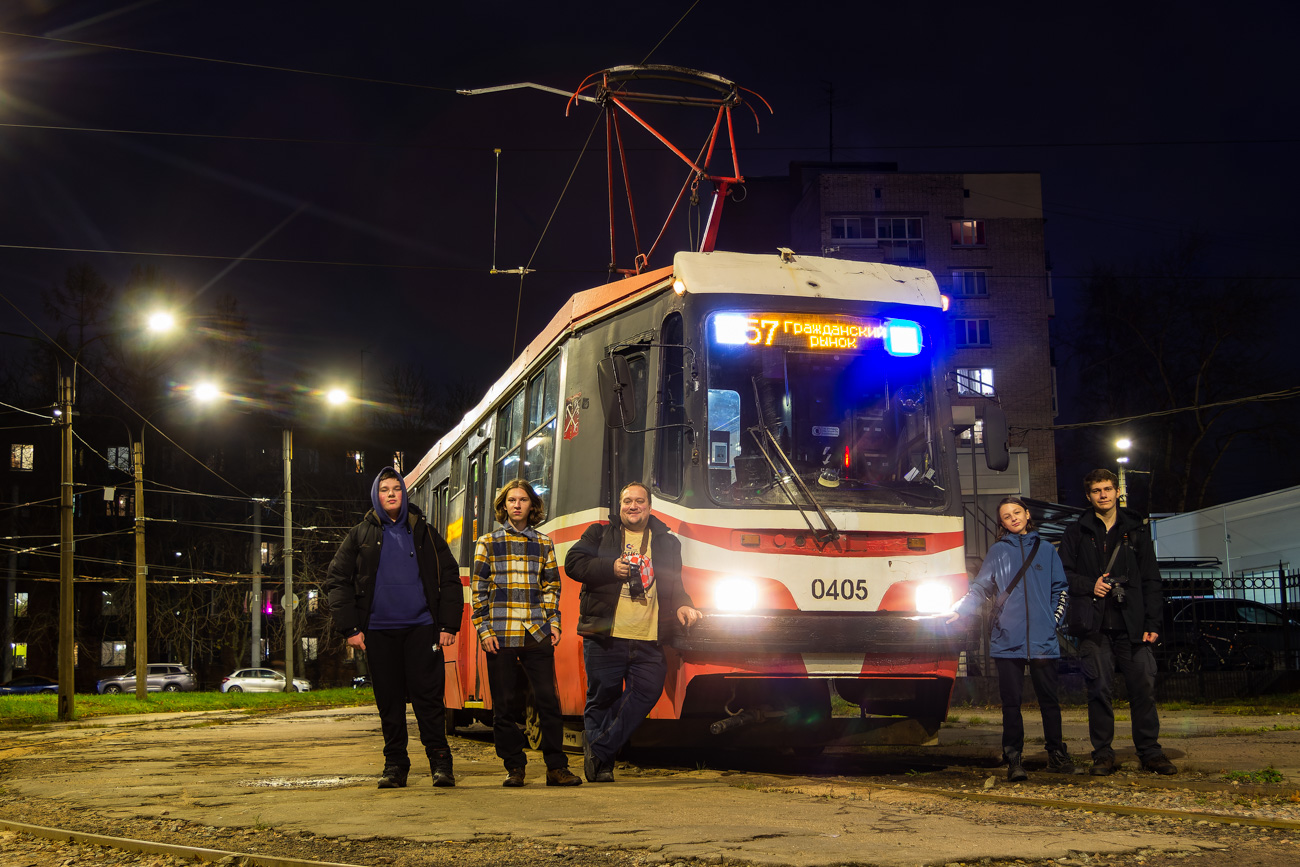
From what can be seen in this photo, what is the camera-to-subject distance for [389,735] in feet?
25.9

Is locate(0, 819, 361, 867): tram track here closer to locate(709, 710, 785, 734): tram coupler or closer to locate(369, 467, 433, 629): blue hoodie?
locate(369, 467, 433, 629): blue hoodie

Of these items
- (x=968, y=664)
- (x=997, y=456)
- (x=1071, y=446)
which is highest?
(x=1071, y=446)

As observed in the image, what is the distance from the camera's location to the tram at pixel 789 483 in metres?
8.07

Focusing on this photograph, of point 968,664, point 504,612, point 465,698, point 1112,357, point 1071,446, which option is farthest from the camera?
point 1071,446

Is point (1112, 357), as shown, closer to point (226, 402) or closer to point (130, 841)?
point (226, 402)

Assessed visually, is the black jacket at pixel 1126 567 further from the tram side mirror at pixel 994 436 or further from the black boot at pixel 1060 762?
the black boot at pixel 1060 762

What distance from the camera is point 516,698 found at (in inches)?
316

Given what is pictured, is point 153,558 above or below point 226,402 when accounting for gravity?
below

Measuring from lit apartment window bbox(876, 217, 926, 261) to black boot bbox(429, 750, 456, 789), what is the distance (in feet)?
164

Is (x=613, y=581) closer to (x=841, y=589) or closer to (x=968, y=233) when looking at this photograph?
(x=841, y=589)

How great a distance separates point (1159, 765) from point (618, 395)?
13.8ft

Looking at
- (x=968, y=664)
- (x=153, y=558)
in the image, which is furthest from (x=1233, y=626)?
(x=153, y=558)

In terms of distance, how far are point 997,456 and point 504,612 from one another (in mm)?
3565

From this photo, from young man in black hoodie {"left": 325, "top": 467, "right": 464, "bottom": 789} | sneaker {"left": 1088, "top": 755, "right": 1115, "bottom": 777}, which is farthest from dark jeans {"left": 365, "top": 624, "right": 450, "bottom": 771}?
sneaker {"left": 1088, "top": 755, "right": 1115, "bottom": 777}
